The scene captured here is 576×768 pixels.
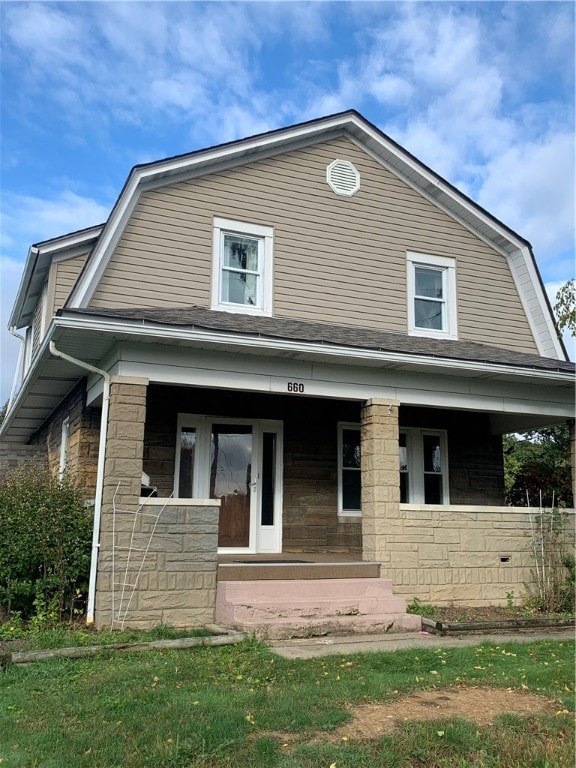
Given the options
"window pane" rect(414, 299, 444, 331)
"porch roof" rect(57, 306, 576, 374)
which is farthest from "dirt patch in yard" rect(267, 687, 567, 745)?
"window pane" rect(414, 299, 444, 331)

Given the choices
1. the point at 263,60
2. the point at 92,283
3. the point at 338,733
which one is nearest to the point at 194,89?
the point at 263,60

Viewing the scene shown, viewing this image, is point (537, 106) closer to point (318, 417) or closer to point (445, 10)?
point (445, 10)

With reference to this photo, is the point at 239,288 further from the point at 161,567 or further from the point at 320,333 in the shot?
the point at 161,567

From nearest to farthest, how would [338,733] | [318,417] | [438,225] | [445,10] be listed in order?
[338,733] → [445,10] → [318,417] → [438,225]

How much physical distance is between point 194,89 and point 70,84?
1991 mm

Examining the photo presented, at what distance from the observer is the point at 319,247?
11.0 meters

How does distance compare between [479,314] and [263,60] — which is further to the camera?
[479,314]

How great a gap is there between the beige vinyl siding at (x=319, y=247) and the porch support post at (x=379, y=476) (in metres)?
2.19

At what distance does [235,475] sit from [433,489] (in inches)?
145

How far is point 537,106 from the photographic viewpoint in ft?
31.7

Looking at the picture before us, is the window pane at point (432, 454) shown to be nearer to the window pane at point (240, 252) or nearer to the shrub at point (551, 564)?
the shrub at point (551, 564)

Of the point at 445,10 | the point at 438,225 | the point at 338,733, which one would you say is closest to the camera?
the point at 338,733

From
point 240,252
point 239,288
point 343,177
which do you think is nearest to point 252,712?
point 239,288

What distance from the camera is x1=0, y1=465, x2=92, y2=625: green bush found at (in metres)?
7.38
